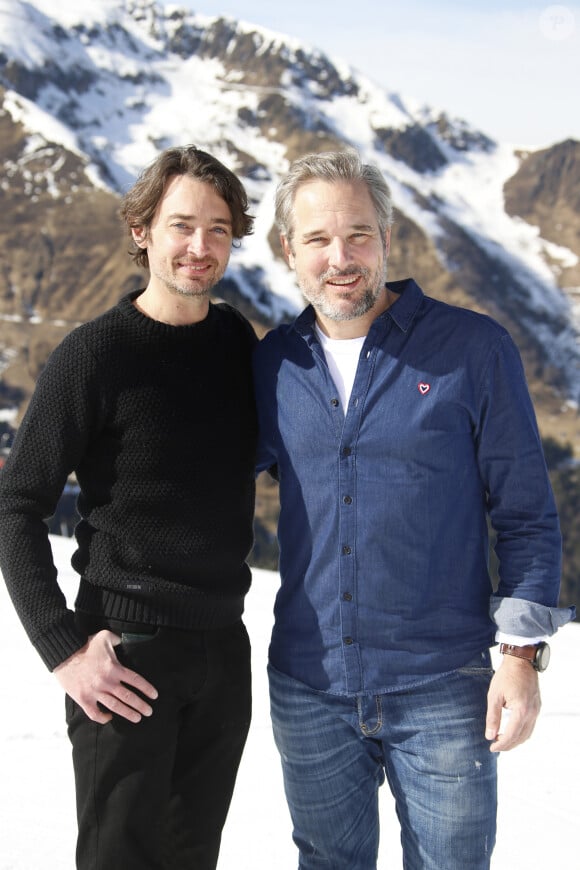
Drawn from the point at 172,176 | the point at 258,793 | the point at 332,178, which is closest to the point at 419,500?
the point at 332,178

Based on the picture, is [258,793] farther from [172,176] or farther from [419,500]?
[172,176]

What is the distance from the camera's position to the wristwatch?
296 centimetres

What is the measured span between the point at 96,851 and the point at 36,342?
163 m

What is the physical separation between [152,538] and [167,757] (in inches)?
27.4

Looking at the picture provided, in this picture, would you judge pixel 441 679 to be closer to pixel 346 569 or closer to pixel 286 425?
pixel 346 569

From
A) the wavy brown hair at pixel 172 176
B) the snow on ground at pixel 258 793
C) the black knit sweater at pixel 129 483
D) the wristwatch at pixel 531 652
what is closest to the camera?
the wristwatch at pixel 531 652

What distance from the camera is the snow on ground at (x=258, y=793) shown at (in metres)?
4.46

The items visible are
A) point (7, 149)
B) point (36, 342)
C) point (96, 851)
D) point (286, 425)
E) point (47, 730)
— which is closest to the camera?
point (96, 851)

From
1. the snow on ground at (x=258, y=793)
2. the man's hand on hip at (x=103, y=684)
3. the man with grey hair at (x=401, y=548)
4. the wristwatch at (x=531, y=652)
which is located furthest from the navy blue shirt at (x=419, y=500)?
the snow on ground at (x=258, y=793)

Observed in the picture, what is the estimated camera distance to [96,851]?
2.99 m

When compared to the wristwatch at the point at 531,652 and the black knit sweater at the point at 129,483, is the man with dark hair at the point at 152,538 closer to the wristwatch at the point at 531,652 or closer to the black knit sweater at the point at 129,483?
the black knit sweater at the point at 129,483

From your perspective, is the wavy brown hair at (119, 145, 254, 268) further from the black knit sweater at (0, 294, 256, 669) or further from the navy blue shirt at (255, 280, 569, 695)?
the navy blue shirt at (255, 280, 569, 695)

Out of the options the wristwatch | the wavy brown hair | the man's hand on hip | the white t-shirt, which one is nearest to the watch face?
the wristwatch

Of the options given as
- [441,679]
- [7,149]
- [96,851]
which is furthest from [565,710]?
[7,149]
